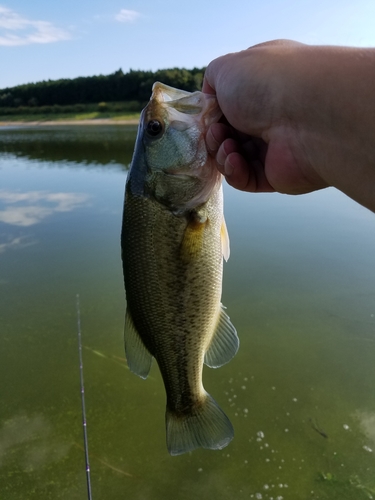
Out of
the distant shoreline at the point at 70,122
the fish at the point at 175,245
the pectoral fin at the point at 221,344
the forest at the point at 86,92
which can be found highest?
the forest at the point at 86,92

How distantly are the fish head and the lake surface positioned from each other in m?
2.16

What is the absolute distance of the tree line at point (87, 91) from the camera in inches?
1812

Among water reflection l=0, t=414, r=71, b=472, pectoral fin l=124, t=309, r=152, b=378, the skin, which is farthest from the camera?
water reflection l=0, t=414, r=71, b=472

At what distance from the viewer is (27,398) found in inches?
140

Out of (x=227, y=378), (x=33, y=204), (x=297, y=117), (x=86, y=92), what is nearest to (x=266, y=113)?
(x=297, y=117)

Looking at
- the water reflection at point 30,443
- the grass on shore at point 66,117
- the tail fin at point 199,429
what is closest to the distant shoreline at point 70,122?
the grass on shore at point 66,117

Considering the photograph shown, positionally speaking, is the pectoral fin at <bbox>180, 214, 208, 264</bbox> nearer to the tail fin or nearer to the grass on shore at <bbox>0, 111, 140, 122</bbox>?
the tail fin

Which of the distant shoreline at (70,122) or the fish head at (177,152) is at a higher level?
the fish head at (177,152)

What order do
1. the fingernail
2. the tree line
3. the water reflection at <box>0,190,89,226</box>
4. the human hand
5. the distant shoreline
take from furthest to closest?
the tree line
the distant shoreline
the water reflection at <box>0,190,89,226</box>
the fingernail
the human hand

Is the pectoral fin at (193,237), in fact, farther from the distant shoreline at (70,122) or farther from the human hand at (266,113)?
the distant shoreline at (70,122)

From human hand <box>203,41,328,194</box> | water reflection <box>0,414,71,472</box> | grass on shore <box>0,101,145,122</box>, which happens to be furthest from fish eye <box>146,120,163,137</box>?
grass on shore <box>0,101,145,122</box>

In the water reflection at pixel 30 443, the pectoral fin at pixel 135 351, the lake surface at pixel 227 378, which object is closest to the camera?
the pectoral fin at pixel 135 351

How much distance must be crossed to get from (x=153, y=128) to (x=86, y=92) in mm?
52905

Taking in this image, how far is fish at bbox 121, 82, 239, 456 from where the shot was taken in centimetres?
169
